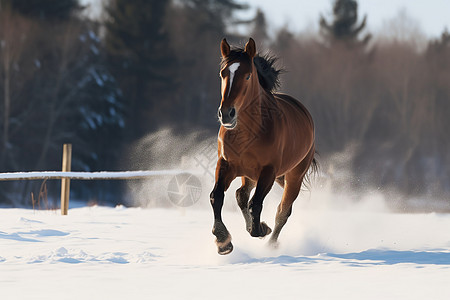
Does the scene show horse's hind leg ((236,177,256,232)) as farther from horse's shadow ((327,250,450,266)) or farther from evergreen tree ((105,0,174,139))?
evergreen tree ((105,0,174,139))

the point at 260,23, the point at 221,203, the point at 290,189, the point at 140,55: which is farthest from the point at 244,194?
the point at 260,23

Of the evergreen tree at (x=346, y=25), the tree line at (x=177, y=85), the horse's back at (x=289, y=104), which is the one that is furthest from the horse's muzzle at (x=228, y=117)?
the evergreen tree at (x=346, y=25)

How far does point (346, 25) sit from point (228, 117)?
34.9 m

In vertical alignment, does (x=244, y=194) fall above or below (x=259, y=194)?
above

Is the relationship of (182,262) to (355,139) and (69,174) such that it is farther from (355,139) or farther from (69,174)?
(355,139)

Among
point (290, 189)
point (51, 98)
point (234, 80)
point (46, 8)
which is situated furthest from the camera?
point (46, 8)

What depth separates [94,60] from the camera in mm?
30812

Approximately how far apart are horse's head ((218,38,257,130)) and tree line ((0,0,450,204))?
20.5 m

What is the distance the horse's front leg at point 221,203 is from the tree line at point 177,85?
814 inches

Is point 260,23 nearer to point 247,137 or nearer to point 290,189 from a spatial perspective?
point 290,189

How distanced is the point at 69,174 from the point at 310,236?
489 cm

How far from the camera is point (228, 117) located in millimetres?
5633

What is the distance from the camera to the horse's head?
5652 millimetres

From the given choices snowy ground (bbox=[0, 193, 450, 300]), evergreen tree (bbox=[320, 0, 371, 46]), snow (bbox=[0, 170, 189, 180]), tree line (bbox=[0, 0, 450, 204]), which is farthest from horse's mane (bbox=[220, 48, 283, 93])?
evergreen tree (bbox=[320, 0, 371, 46])
